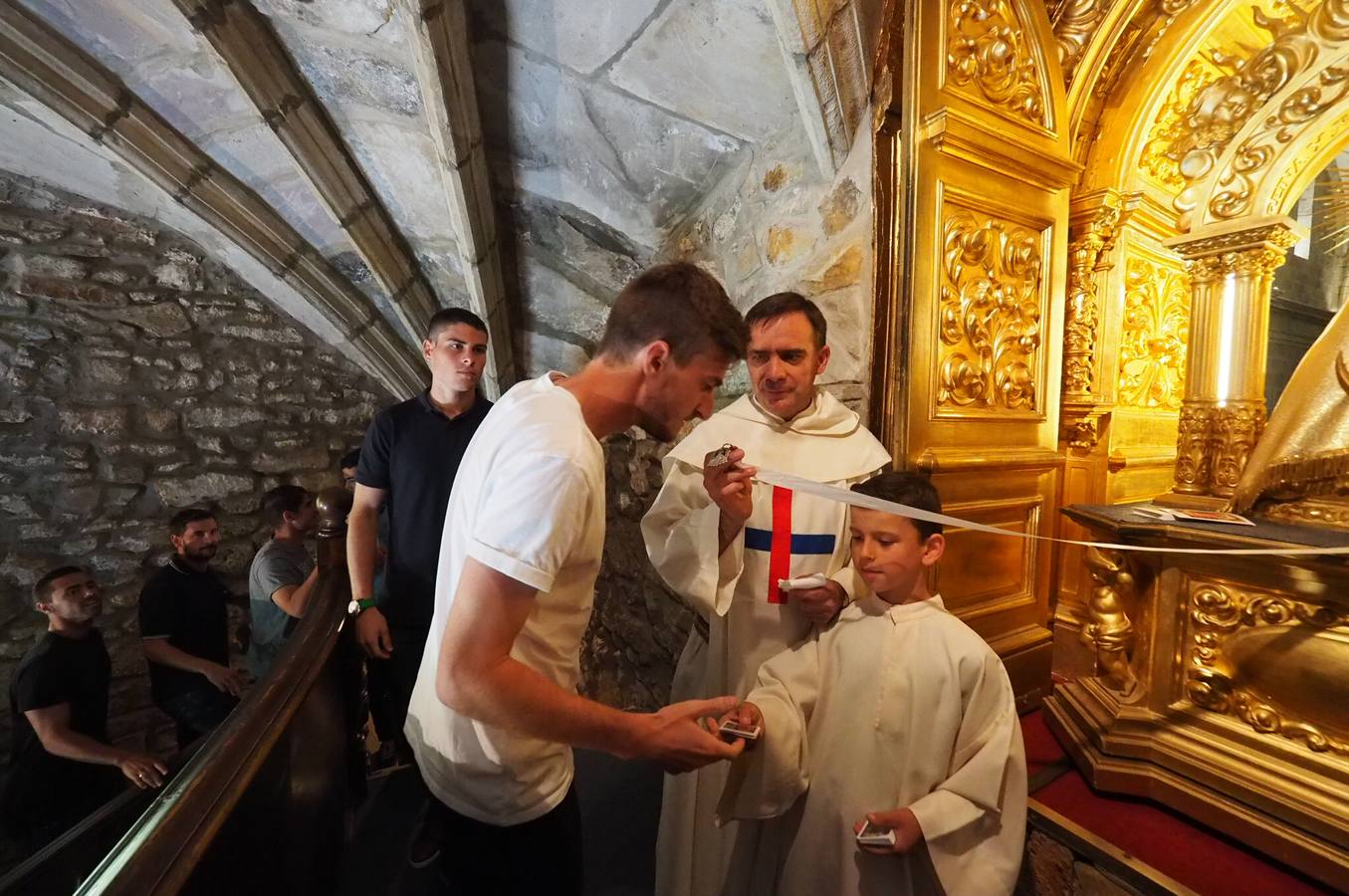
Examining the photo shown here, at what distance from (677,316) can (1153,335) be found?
3002 mm

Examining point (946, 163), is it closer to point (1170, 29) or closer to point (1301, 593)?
point (1170, 29)

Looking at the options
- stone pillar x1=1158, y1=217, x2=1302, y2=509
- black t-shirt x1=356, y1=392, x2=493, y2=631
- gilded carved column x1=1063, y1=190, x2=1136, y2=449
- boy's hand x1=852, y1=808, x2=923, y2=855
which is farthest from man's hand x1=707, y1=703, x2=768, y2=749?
gilded carved column x1=1063, y1=190, x2=1136, y2=449

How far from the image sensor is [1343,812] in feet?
4.44

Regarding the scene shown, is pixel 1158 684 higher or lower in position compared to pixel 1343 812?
higher

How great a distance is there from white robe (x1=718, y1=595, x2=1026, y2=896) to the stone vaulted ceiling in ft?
6.19

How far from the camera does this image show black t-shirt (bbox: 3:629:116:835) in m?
2.64

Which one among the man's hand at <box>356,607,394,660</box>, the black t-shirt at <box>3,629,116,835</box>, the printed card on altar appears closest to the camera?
the printed card on altar

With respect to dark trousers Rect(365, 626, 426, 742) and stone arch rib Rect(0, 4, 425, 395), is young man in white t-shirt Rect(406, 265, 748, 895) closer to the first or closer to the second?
dark trousers Rect(365, 626, 426, 742)

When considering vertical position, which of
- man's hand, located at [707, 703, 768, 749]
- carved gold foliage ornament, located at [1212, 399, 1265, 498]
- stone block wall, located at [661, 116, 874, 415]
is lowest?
man's hand, located at [707, 703, 768, 749]

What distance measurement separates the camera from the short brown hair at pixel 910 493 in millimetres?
1372

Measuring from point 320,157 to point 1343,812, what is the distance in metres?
4.78

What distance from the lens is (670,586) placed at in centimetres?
158

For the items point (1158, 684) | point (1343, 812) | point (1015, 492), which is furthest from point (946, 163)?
point (1343, 812)

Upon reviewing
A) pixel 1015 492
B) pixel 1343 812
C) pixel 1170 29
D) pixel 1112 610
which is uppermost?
pixel 1170 29
